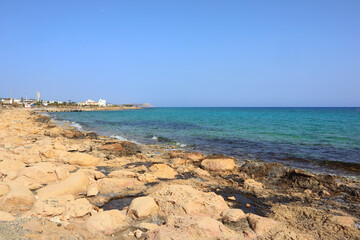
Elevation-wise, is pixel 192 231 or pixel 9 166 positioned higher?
pixel 9 166

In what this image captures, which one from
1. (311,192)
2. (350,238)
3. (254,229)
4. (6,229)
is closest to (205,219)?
(254,229)

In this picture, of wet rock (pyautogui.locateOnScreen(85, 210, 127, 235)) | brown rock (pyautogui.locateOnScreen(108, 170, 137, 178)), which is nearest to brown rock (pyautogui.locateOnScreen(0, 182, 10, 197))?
wet rock (pyautogui.locateOnScreen(85, 210, 127, 235))

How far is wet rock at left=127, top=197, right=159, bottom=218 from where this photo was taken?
5.25 metres

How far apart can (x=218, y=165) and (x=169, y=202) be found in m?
5.15

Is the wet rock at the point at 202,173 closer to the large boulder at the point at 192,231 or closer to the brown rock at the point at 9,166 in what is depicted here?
the large boulder at the point at 192,231

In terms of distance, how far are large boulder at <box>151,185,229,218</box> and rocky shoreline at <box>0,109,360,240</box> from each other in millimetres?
24

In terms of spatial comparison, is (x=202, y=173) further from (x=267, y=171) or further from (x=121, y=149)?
(x=121, y=149)

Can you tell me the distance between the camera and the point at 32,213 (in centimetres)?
490

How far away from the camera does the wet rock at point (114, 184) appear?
708 cm

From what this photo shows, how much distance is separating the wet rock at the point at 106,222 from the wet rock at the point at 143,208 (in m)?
0.28

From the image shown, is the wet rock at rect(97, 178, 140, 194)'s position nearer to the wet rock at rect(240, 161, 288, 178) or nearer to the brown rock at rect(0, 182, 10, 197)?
the brown rock at rect(0, 182, 10, 197)

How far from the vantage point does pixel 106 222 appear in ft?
15.7

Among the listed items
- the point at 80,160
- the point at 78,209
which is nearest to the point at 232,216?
the point at 78,209

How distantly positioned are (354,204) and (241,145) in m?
10.5
